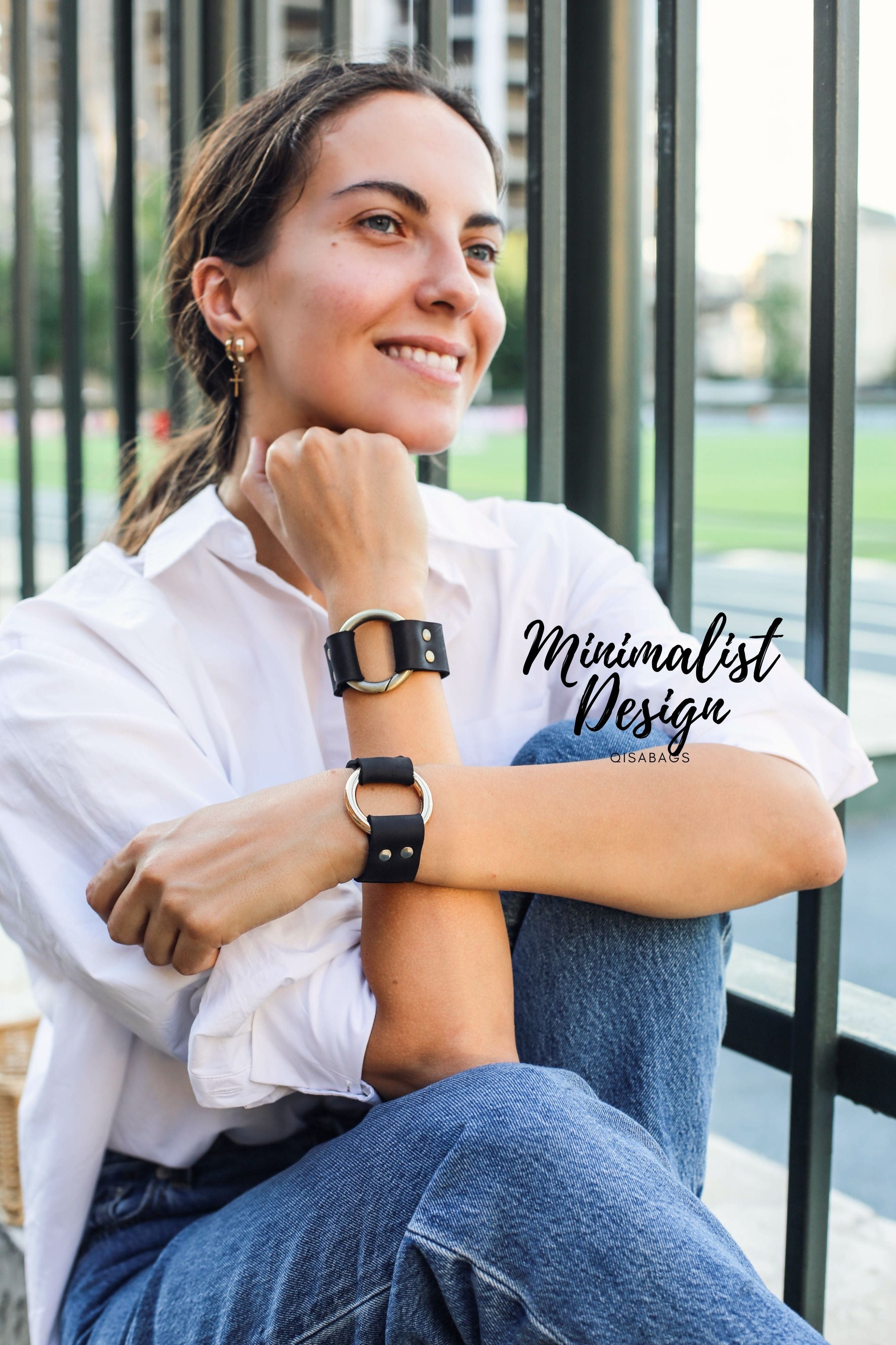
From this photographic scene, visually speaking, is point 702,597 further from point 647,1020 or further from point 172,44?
point 647,1020

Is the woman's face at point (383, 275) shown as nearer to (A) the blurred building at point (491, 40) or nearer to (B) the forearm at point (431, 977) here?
(B) the forearm at point (431, 977)

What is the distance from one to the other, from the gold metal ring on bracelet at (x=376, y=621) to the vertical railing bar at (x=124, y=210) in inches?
48.5

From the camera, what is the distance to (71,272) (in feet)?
8.67

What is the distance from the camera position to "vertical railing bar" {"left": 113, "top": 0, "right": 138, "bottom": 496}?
2.41 meters

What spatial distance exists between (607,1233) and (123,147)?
219 cm

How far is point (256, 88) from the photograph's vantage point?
2088mm

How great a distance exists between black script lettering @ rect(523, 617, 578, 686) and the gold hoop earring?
50 centimetres

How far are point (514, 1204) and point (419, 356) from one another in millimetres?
956

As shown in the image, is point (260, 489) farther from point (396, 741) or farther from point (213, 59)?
point (213, 59)

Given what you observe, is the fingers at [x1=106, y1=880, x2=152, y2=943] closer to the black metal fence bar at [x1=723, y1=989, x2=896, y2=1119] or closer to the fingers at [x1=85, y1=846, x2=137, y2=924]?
the fingers at [x1=85, y1=846, x2=137, y2=924]

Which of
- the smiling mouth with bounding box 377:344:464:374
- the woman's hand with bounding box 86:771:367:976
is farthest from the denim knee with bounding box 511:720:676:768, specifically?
the smiling mouth with bounding box 377:344:464:374

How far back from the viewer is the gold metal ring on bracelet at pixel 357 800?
3.83 ft

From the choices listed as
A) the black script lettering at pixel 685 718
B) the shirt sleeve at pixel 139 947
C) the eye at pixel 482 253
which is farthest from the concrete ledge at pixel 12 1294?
the eye at pixel 482 253

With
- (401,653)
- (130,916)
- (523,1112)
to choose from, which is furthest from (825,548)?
(130,916)
